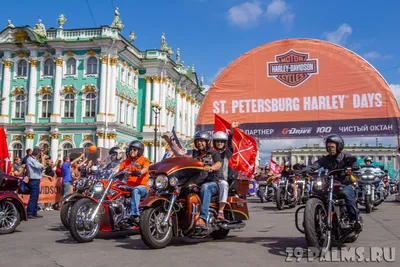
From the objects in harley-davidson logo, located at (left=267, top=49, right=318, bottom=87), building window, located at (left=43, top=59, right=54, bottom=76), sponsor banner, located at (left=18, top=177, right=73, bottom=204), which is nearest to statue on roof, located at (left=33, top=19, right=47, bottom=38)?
building window, located at (left=43, top=59, right=54, bottom=76)

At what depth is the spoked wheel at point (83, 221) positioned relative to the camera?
7.26m

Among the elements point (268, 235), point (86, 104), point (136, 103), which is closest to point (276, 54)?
point (268, 235)

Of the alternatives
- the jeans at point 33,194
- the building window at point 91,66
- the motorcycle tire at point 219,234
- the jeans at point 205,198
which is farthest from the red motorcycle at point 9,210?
the building window at point 91,66

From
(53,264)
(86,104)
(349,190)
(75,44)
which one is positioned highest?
(75,44)

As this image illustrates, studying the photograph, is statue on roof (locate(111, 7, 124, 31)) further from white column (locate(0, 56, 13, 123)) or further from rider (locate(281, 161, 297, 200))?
rider (locate(281, 161, 297, 200))

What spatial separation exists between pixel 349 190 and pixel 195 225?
225 centimetres

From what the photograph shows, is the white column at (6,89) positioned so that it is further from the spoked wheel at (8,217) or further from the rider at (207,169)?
the rider at (207,169)

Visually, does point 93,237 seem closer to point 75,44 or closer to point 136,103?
point 75,44

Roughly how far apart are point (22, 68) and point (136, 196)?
39.6 m

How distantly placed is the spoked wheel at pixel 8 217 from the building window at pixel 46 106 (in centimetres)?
3534

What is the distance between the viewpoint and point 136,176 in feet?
26.6

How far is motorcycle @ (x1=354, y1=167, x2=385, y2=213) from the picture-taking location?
13.2 meters

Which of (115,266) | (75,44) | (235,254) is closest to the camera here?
(115,266)

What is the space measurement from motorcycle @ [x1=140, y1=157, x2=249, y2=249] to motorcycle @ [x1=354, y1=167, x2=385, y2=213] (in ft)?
23.6
